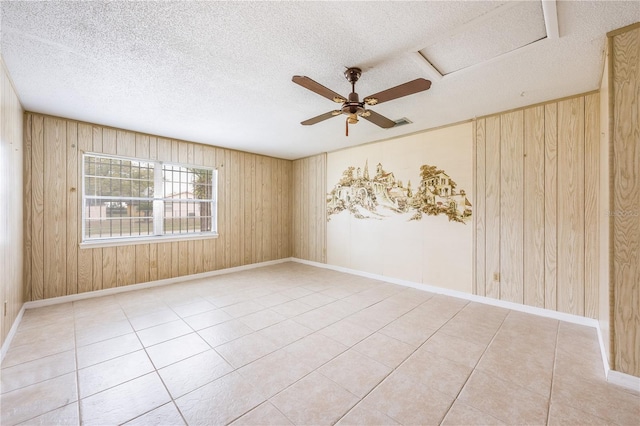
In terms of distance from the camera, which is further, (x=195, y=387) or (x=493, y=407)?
(x=195, y=387)

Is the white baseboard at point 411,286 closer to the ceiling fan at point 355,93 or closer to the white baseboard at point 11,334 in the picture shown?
the white baseboard at point 11,334

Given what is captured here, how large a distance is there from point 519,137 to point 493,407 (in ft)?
10.4

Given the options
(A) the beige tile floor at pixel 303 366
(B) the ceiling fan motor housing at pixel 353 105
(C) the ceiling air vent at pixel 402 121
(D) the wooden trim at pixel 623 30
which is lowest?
(A) the beige tile floor at pixel 303 366

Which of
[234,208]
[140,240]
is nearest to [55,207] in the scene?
[140,240]

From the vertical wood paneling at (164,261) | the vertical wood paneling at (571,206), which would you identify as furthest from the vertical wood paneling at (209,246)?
the vertical wood paneling at (571,206)

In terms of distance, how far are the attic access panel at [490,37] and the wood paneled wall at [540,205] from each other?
1.61m

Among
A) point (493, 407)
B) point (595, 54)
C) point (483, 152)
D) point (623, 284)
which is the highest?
point (595, 54)

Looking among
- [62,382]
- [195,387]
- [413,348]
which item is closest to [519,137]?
[413,348]

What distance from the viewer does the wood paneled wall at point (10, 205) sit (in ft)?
7.93

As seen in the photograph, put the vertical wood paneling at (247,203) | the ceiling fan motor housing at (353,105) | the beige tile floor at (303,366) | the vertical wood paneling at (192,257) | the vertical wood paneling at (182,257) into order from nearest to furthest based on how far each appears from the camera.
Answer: the beige tile floor at (303,366), the ceiling fan motor housing at (353,105), the vertical wood paneling at (182,257), the vertical wood paneling at (192,257), the vertical wood paneling at (247,203)

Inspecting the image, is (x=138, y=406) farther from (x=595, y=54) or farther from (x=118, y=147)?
(x=595, y=54)

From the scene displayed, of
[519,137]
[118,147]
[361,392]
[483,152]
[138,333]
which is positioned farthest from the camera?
[118,147]

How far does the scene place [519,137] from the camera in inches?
134

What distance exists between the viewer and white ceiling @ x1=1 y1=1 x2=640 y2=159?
178cm
